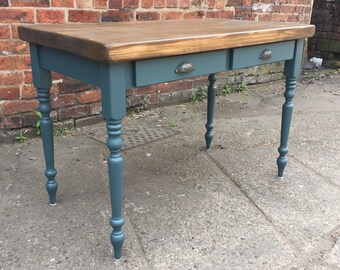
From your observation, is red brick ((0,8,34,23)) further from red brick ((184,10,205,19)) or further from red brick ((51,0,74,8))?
red brick ((184,10,205,19))

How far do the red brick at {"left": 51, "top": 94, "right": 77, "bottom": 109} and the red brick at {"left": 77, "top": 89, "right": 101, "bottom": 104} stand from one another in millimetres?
51

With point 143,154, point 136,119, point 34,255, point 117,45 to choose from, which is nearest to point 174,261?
point 34,255

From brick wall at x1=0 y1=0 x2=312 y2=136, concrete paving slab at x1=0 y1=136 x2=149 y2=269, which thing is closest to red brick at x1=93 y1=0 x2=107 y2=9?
brick wall at x1=0 y1=0 x2=312 y2=136

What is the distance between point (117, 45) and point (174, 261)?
96 centimetres

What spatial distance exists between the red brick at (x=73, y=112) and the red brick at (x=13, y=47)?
541 mm

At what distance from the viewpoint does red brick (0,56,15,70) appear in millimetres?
2707

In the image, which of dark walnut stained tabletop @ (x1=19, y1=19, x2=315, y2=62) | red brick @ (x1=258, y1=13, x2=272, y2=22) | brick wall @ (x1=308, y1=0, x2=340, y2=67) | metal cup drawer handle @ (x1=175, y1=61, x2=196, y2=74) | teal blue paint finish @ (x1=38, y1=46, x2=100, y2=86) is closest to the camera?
dark walnut stained tabletop @ (x1=19, y1=19, x2=315, y2=62)

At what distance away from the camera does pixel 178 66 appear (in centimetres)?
166

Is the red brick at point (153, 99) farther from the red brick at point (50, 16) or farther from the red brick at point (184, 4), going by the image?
the red brick at point (50, 16)

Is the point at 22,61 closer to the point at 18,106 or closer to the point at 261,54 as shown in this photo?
the point at 18,106

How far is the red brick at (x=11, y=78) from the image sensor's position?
8.98 ft

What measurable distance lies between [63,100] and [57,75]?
7.9 inches

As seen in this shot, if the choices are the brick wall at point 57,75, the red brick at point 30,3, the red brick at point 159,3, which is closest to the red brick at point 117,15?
the brick wall at point 57,75

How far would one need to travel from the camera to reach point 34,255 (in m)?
1.76
